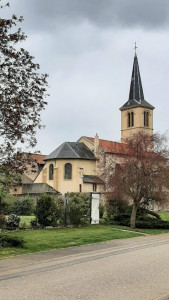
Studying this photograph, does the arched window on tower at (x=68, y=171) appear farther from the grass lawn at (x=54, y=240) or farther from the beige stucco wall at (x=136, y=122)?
the grass lawn at (x=54, y=240)

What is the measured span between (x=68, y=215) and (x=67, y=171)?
41952 millimetres

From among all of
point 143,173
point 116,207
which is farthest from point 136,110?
point 143,173

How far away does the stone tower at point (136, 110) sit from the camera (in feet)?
274

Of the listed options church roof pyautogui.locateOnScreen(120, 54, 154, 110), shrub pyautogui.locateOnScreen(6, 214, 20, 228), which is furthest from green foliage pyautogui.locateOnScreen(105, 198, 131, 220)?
church roof pyautogui.locateOnScreen(120, 54, 154, 110)

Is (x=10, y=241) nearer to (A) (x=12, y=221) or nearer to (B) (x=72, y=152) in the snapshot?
(A) (x=12, y=221)

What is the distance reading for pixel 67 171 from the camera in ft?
215

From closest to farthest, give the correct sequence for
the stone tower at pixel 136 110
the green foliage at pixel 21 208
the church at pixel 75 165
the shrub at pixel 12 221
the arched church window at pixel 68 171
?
the shrub at pixel 12 221 < the green foliage at pixel 21 208 < the church at pixel 75 165 < the arched church window at pixel 68 171 < the stone tower at pixel 136 110

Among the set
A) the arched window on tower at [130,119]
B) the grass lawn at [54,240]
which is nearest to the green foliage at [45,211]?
the grass lawn at [54,240]

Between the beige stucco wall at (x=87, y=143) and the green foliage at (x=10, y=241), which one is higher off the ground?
the beige stucco wall at (x=87, y=143)

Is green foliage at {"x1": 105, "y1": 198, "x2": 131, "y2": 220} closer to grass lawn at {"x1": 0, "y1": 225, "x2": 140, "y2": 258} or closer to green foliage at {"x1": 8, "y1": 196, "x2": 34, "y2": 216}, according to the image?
grass lawn at {"x1": 0, "y1": 225, "x2": 140, "y2": 258}

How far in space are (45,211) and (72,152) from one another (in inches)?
1730

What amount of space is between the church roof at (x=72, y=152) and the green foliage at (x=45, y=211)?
137ft

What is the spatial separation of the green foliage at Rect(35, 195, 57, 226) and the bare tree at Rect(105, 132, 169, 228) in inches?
201

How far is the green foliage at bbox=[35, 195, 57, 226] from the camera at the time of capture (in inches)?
896
